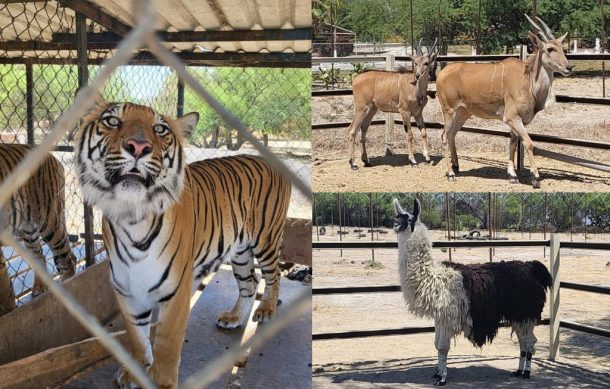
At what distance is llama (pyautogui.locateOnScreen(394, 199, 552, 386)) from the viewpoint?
77.6 inches

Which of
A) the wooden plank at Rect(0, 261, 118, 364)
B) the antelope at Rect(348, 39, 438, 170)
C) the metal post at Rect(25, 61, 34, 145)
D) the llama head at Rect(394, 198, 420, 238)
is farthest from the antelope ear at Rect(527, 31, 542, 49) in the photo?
the metal post at Rect(25, 61, 34, 145)

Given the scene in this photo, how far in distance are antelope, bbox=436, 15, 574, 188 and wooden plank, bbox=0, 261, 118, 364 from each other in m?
1.06

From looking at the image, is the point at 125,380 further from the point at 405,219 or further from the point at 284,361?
the point at 405,219

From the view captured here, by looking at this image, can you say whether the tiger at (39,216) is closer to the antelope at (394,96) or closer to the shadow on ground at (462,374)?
the shadow on ground at (462,374)

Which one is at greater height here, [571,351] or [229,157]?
[229,157]

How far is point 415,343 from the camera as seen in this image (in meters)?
2.05

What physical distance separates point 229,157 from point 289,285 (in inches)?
20.4

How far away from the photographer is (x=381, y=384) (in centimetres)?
196

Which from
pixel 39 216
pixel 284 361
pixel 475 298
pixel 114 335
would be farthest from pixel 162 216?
pixel 475 298

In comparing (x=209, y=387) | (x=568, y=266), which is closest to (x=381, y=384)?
(x=209, y=387)

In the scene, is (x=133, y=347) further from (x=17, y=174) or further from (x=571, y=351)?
(x=571, y=351)

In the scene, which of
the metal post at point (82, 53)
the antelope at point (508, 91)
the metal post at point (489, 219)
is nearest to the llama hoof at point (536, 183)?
the antelope at point (508, 91)

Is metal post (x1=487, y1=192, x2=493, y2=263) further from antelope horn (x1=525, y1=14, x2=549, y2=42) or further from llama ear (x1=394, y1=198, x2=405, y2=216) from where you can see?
antelope horn (x1=525, y1=14, x2=549, y2=42)

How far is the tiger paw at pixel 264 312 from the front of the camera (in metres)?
1.81
